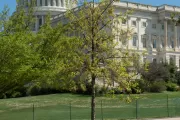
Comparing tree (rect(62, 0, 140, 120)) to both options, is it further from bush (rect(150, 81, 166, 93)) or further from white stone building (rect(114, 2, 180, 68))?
white stone building (rect(114, 2, 180, 68))

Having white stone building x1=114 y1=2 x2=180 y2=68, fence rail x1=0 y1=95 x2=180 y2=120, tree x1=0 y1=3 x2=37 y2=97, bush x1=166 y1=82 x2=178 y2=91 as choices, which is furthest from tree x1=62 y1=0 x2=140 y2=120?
white stone building x1=114 y1=2 x2=180 y2=68

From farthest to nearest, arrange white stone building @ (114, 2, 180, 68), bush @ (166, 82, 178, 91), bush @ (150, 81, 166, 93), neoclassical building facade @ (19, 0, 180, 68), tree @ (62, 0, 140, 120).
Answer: white stone building @ (114, 2, 180, 68), neoclassical building facade @ (19, 0, 180, 68), bush @ (166, 82, 178, 91), bush @ (150, 81, 166, 93), tree @ (62, 0, 140, 120)

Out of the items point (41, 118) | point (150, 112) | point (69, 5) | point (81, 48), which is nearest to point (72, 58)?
point (81, 48)

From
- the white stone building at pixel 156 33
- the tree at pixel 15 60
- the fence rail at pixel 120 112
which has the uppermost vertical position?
the white stone building at pixel 156 33

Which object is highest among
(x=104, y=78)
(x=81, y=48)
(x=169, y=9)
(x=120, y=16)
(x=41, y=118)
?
(x=169, y=9)

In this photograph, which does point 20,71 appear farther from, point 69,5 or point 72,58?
point 69,5

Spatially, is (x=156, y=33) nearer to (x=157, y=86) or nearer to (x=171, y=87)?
(x=171, y=87)

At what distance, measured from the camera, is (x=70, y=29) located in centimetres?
1595

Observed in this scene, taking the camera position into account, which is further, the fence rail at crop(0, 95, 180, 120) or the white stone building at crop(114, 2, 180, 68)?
the white stone building at crop(114, 2, 180, 68)

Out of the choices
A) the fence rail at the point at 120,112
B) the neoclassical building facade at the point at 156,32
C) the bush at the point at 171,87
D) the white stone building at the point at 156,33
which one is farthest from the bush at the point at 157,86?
the fence rail at the point at 120,112

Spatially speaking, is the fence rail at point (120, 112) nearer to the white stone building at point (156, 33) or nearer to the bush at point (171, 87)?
the bush at point (171, 87)

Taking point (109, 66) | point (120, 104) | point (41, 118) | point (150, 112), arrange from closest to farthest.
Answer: point (109, 66) → point (41, 118) → point (150, 112) → point (120, 104)

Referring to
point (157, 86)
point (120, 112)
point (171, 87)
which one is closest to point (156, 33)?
point (171, 87)

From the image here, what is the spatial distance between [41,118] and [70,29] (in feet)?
41.3
